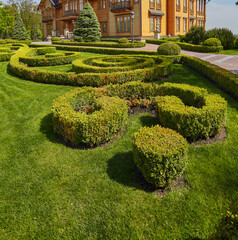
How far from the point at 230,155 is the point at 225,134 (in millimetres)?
1033

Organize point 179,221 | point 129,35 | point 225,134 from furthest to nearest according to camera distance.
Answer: point 129,35 → point 225,134 → point 179,221

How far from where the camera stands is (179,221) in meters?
3.48

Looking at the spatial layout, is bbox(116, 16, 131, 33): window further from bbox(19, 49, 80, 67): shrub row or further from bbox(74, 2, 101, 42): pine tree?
bbox(19, 49, 80, 67): shrub row

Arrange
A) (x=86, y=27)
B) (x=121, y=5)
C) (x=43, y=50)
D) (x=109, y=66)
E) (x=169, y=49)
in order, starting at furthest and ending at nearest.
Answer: (x=121, y=5) < (x=86, y=27) < (x=43, y=50) < (x=169, y=49) < (x=109, y=66)

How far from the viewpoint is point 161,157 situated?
3.82 metres

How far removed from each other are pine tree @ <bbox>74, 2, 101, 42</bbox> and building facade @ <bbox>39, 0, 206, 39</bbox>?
20.2ft

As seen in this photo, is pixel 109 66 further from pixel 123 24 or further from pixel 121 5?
pixel 121 5

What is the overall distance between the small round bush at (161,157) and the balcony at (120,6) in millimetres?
34254

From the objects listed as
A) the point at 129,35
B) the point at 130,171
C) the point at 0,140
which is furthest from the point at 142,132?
the point at 129,35

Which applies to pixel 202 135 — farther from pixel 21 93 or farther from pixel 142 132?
pixel 21 93

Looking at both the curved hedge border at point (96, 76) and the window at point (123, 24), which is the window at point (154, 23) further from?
the curved hedge border at point (96, 76)

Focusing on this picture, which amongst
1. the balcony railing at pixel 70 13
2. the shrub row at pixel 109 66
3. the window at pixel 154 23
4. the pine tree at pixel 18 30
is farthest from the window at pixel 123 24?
the shrub row at pixel 109 66

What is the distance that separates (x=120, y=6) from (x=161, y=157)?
36.4m

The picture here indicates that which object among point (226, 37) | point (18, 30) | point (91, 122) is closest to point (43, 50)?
point (226, 37)
